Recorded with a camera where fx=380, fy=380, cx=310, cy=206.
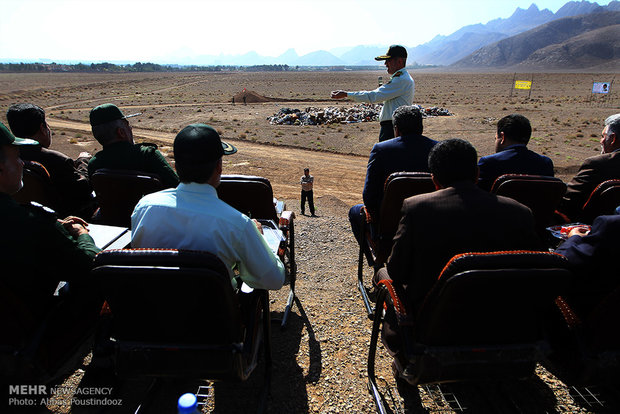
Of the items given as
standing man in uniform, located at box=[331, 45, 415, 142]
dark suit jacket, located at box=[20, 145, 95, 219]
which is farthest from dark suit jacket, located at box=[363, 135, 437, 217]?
dark suit jacket, located at box=[20, 145, 95, 219]

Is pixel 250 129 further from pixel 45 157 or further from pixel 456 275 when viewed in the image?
pixel 456 275

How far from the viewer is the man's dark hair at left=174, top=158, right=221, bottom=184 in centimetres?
220

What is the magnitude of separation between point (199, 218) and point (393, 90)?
426 centimetres

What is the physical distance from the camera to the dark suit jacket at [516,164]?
361 cm

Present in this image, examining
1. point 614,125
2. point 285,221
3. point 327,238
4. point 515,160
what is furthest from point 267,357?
point 614,125

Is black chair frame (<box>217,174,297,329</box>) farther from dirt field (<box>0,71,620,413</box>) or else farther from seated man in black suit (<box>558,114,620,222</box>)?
seated man in black suit (<box>558,114,620,222</box>)

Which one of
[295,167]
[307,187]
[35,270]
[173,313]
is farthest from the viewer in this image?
[295,167]

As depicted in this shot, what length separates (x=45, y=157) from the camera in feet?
13.1

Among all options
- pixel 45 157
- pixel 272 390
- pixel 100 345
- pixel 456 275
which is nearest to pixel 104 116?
pixel 45 157

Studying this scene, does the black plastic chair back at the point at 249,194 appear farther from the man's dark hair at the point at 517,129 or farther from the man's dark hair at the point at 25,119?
the man's dark hair at the point at 517,129

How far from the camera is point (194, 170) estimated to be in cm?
220

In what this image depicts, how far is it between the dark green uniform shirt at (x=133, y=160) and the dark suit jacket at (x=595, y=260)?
11.0ft

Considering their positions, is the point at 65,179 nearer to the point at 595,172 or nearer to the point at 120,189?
the point at 120,189

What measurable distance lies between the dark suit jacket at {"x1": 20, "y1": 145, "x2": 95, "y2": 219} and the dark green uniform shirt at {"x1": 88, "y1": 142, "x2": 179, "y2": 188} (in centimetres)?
63
